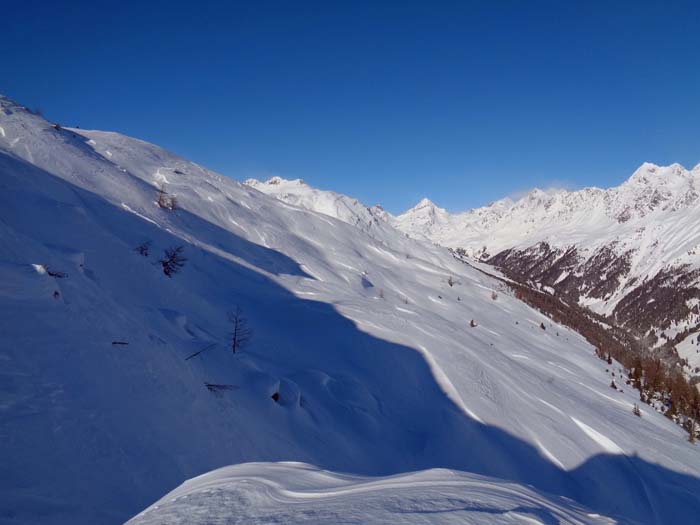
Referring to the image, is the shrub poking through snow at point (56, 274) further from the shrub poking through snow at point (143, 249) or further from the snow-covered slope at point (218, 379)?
the shrub poking through snow at point (143, 249)

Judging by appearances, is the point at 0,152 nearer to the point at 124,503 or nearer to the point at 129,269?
the point at 129,269

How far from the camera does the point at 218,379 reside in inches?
481

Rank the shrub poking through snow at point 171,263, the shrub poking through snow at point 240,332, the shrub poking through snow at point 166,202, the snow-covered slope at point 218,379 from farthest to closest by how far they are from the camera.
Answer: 1. the shrub poking through snow at point 166,202
2. the shrub poking through snow at point 171,263
3. the shrub poking through snow at point 240,332
4. the snow-covered slope at point 218,379

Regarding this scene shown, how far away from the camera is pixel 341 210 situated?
137m

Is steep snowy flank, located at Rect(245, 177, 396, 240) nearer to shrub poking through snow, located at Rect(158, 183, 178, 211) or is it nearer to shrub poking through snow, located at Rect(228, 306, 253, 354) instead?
shrub poking through snow, located at Rect(158, 183, 178, 211)

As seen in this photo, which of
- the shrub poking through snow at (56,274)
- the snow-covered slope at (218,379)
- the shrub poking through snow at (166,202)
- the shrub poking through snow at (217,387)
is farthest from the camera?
the shrub poking through snow at (166,202)

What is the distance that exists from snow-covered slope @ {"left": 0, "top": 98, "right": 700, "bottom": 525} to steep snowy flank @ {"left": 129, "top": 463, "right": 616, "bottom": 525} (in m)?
0.49

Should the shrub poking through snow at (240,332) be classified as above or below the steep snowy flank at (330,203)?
below

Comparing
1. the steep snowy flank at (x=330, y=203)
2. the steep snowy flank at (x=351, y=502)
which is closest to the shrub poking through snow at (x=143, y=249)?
the steep snowy flank at (x=351, y=502)

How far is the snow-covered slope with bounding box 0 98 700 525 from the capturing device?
6270mm

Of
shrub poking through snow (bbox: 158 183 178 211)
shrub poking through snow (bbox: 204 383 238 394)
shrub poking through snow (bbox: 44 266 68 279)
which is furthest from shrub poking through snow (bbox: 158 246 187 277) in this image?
shrub poking through snow (bbox: 158 183 178 211)

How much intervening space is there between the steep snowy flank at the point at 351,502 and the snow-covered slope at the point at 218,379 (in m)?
0.49

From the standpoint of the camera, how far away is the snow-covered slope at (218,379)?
20.6 ft

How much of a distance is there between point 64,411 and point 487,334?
1405 inches
